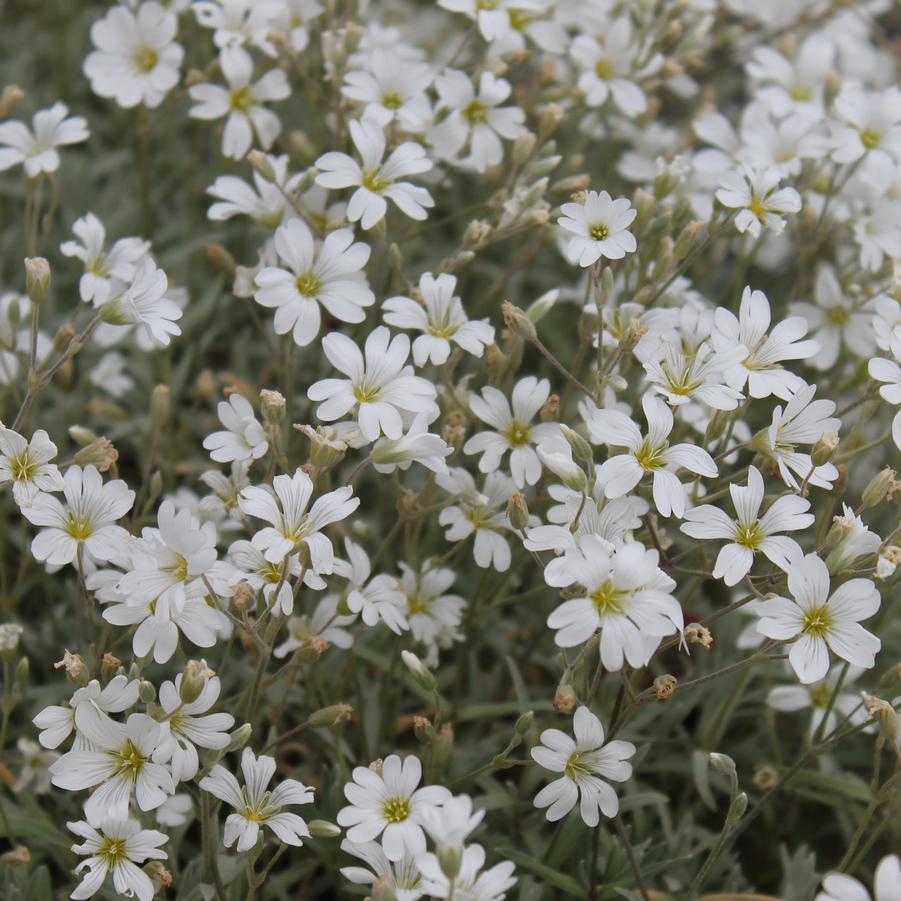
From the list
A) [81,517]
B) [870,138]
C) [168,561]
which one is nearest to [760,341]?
[870,138]

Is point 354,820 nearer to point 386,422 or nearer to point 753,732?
point 386,422

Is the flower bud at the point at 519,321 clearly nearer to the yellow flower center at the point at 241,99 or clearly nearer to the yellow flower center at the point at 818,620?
the yellow flower center at the point at 818,620

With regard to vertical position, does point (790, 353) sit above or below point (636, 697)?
above

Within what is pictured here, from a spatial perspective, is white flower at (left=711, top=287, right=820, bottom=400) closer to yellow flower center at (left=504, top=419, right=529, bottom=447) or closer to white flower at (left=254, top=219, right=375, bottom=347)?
yellow flower center at (left=504, top=419, right=529, bottom=447)

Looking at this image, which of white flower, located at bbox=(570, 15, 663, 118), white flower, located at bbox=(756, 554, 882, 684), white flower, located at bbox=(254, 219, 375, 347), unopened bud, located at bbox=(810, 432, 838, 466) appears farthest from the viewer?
white flower, located at bbox=(570, 15, 663, 118)

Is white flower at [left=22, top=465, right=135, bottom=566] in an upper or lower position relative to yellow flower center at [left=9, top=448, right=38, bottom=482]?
lower

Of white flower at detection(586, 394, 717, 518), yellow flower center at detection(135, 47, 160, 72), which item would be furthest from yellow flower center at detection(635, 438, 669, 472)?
yellow flower center at detection(135, 47, 160, 72)

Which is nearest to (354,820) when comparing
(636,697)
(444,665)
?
(636,697)
